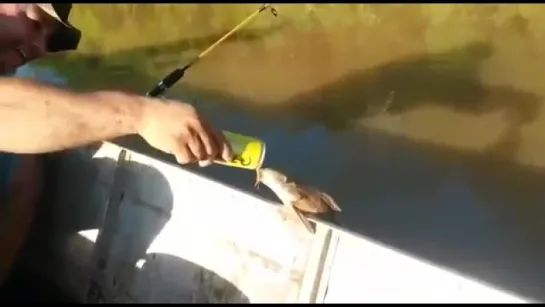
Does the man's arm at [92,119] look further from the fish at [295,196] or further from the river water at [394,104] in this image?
the river water at [394,104]

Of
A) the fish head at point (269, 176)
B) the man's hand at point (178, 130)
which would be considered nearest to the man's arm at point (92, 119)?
the man's hand at point (178, 130)

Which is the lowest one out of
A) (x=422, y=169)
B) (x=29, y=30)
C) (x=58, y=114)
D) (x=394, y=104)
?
(x=58, y=114)

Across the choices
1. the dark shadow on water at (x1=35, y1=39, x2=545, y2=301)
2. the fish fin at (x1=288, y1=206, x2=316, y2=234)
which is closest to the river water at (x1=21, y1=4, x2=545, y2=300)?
the dark shadow on water at (x1=35, y1=39, x2=545, y2=301)

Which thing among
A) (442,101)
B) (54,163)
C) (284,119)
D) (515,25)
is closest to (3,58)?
(54,163)

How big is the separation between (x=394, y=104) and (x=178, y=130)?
1.20 metres

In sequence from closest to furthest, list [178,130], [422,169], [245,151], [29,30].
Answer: [178,130] < [245,151] < [29,30] < [422,169]

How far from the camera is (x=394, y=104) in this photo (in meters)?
2.10

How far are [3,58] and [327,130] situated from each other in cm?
99

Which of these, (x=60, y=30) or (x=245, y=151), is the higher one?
(x=60, y=30)

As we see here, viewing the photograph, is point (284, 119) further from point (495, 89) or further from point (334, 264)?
point (334, 264)

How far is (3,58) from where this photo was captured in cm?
131

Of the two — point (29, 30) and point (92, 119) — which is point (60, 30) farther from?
point (92, 119)

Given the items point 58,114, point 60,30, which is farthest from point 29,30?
point 58,114

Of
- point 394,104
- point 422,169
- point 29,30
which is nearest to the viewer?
point 29,30
